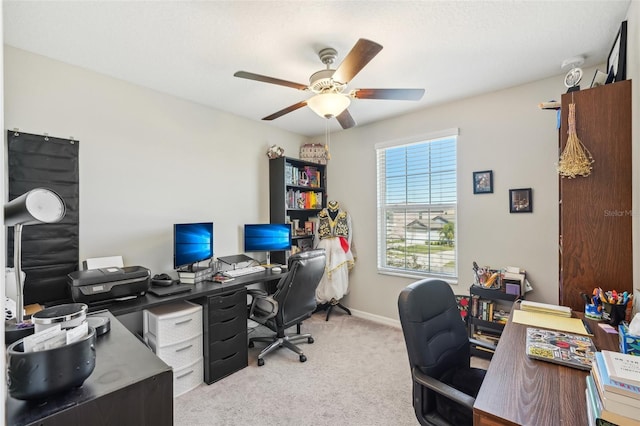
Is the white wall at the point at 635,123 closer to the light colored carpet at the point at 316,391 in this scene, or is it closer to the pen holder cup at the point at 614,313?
the pen holder cup at the point at 614,313

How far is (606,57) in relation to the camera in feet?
7.19

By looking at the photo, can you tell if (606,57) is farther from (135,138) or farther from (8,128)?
(8,128)

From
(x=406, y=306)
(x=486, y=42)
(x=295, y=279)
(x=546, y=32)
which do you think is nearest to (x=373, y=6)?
(x=486, y=42)

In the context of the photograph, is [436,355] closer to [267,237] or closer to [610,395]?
[610,395]

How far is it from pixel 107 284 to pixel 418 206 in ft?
9.54

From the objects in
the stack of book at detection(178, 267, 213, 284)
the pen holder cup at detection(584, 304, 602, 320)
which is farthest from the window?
the stack of book at detection(178, 267, 213, 284)

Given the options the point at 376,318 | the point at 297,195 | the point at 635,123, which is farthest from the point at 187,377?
the point at 635,123

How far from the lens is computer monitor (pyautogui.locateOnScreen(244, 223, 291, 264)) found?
3.23m

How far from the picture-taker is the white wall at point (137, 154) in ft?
6.98

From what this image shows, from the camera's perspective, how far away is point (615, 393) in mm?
837

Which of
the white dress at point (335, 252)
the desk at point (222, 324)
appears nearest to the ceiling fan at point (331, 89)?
the desk at point (222, 324)

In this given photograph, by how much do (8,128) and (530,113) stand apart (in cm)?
393

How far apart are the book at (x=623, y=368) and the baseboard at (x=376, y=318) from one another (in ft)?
8.49

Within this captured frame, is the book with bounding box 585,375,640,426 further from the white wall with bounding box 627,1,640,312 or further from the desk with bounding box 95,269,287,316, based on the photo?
the desk with bounding box 95,269,287,316
